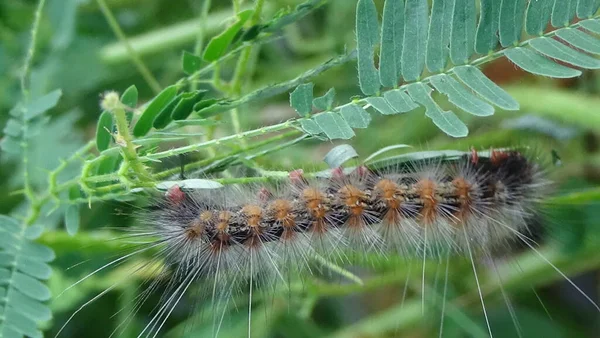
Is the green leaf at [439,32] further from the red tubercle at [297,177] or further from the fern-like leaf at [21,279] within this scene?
the fern-like leaf at [21,279]

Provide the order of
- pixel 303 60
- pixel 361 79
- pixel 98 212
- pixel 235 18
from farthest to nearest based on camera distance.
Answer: pixel 303 60, pixel 98 212, pixel 235 18, pixel 361 79

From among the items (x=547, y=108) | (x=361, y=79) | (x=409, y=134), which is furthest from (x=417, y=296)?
(x=361, y=79)

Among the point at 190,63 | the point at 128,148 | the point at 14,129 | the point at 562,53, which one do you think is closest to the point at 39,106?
the point at 14,129

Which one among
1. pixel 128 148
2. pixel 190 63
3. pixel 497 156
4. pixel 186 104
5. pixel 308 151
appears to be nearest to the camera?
pixel 128 148

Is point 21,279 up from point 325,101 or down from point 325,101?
down

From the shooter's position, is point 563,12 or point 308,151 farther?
point 308,151

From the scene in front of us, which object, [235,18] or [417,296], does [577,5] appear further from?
[417,296]

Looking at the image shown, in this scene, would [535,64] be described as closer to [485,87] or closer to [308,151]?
[485,87]
